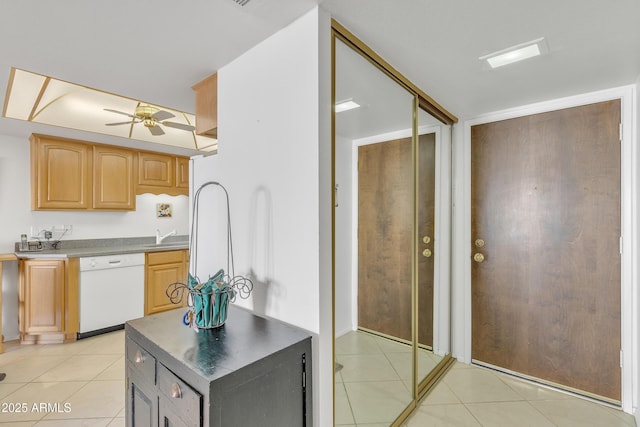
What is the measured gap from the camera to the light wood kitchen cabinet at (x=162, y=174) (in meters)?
4.05

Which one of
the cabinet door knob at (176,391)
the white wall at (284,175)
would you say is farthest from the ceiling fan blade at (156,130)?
the cabinet door knob at (176,391)

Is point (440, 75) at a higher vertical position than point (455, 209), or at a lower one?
higher

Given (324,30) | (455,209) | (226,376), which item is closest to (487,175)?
(455,209)

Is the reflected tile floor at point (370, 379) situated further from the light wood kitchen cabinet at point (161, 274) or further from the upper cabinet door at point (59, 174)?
the upper cabinet door at point (59, 174)

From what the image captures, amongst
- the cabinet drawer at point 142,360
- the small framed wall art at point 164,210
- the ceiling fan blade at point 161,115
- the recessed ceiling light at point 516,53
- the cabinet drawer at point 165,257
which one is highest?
the ceiling fan blade at point 161,115

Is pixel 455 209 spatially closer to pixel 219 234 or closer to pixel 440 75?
pixel 440 75

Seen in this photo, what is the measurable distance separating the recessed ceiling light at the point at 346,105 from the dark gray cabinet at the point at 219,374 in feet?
3.58

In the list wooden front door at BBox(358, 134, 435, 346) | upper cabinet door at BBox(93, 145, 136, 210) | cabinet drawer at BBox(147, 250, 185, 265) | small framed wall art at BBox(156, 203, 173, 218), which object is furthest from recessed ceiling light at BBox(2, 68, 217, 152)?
wooden front door at BBox(358, 134, 435, 346)

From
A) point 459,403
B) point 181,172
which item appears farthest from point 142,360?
point 181,172

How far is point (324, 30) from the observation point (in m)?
1.33

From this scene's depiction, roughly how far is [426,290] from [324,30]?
6.92 ft

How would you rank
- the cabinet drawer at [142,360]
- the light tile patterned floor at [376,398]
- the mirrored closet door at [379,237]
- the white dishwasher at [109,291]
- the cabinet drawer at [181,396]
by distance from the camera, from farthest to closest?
the white dishwasher at [109,291] < the light tile patterned floor at [376,398] < the mirrored closet door at [379,237] < the cabinet drawer at [142,360] < the cabinet drawer at [181,396]

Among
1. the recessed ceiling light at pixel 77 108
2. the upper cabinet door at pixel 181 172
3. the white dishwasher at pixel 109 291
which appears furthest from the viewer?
the upper cabinet door at pixel 181 172

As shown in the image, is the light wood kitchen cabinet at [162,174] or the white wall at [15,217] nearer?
the white wall at [15,217]
